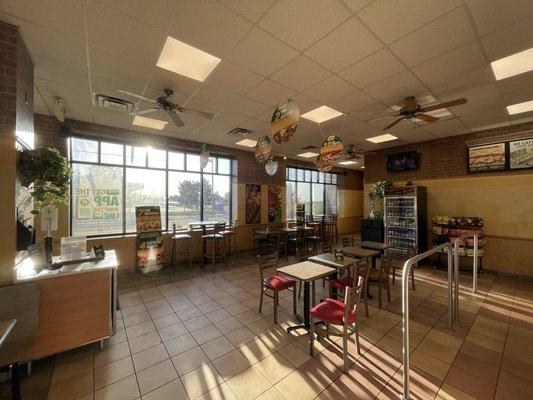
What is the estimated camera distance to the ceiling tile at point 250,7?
205cm

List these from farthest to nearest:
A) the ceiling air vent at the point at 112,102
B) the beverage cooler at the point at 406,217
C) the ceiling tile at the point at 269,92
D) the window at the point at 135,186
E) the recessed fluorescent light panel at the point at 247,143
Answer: the recessed fluorescent light panel at the point at 247,143 < the beverage cooler at the point at 406,217 < the window at the point at 135,186 < the ceiling air vent at the point at 112,102 < the ceiling tile at the point at 269,92

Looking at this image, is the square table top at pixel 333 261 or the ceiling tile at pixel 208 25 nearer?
the ceiling tile at pixel 208 25

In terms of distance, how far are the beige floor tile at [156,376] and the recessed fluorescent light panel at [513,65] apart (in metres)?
5.25

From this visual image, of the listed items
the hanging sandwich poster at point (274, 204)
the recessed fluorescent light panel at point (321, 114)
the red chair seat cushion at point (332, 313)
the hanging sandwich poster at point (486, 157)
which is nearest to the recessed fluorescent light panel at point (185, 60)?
the recessed fluorescent light panel at point (321, 114)

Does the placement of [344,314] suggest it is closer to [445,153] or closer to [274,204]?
[445,153]

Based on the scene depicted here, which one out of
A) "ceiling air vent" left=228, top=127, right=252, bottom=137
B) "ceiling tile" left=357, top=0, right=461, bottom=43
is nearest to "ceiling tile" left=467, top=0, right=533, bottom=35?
"ceiling tile" left=357, top=0, right=461, bottom=43

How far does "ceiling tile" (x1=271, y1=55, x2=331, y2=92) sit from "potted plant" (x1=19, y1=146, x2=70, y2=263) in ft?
9.46

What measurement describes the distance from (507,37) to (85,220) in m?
7.63

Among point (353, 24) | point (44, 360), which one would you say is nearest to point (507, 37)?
point (353, 24)

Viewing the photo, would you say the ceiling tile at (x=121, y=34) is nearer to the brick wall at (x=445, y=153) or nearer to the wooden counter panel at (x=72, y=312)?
the wooden counter panel at (x=72, y=312)

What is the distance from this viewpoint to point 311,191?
35.1 feet

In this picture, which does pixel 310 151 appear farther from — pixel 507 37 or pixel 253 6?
pixel 253 6

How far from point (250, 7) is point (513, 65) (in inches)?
141

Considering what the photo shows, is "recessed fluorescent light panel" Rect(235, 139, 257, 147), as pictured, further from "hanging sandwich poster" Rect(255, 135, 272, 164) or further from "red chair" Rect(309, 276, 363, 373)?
"red chair" Rect(309, 276, 363, 373)
